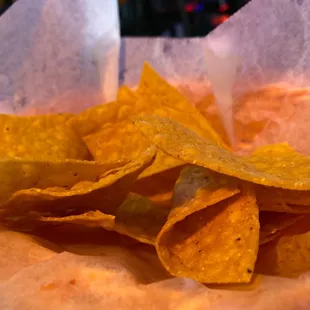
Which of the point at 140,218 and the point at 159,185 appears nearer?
the point at 140,218

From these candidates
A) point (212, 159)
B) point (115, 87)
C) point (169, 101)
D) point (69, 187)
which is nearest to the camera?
point (212, 159)

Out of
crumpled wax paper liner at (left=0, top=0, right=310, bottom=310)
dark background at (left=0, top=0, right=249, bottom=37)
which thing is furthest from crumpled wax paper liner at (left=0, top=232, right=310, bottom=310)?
dark background at (left=0, top=0, right=249, bottom=37)

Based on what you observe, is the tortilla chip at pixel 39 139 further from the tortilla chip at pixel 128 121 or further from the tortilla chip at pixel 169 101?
the tortilla chip at pixel 169 101

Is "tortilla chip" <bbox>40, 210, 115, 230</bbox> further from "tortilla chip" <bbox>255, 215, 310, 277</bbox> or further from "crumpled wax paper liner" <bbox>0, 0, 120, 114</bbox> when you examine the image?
"crumpled wax paper liner" <bbox>0, 0, 120, 114</bbox>

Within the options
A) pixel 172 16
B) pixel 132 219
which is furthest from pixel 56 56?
pixel 172 16

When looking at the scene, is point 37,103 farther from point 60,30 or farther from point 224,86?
point 224,86

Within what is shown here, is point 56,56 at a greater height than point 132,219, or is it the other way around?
point 56,56

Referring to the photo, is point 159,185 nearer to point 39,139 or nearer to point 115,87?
point 39,139
